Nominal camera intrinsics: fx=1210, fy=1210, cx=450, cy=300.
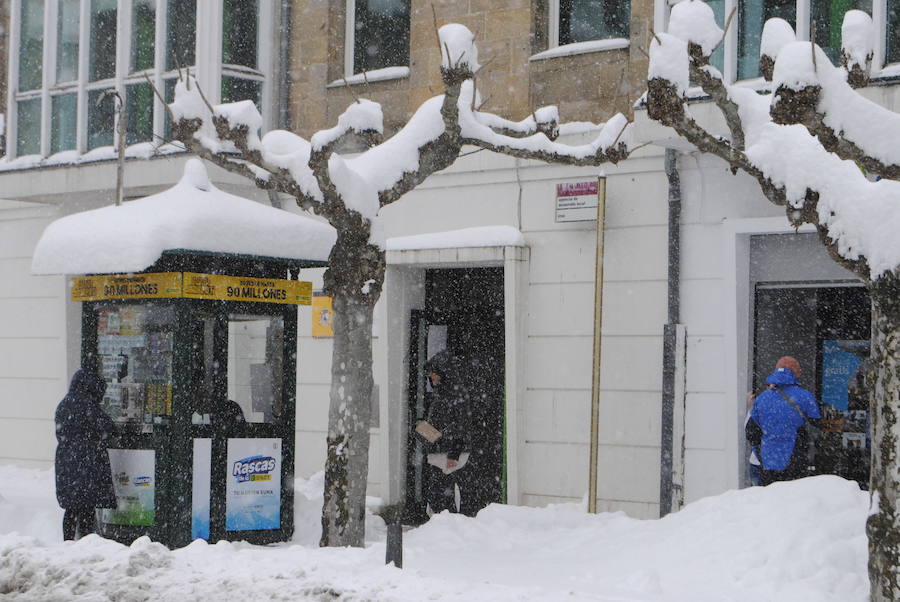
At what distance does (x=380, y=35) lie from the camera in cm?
1367

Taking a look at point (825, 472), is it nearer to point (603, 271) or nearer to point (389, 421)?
point (603, 271)

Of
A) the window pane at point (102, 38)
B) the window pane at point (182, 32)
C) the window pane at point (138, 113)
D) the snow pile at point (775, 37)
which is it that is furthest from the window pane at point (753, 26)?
the window pane at point (102, 38)

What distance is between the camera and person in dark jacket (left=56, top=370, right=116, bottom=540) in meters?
9.34

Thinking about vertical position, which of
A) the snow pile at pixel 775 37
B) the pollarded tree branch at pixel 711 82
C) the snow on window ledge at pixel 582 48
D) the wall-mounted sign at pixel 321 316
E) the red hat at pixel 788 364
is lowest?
the red hat at pixel 788 364

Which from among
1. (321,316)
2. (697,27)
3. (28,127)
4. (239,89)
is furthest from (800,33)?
(28,127)

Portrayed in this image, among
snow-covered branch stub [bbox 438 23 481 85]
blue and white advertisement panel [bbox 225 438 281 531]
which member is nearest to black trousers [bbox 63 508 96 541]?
blue and white advertisement panel [bbox 225 438 281 531]

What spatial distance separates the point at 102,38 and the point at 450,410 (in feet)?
22.4

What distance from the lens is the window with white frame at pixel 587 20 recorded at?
1169cm

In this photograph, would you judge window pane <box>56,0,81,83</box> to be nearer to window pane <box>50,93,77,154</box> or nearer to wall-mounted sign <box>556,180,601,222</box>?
window pane <box>50,93,77,154</box>

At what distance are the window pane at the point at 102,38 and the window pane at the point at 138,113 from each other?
64cm

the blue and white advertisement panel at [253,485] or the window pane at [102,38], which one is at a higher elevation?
the window pane at [102,38]

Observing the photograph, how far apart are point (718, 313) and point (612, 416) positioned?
4.48 ft

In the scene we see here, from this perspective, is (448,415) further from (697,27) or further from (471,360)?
(697,27)

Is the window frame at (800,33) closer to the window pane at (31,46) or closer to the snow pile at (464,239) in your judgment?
the snow pile at (464,239)
